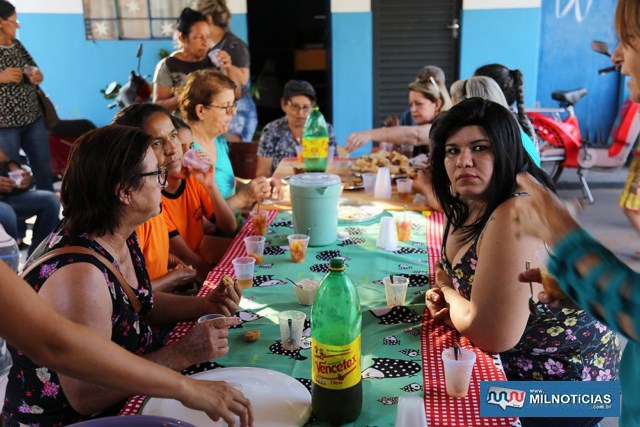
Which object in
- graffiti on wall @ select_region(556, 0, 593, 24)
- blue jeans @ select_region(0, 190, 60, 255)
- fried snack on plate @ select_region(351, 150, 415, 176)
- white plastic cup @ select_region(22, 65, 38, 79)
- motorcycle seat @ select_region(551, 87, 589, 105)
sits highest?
graffiti on wall @ select_region(556, 0, 593, 24)

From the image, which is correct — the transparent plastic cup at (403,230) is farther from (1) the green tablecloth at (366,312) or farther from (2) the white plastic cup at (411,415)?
(2) the white plastic cup at (411,415)

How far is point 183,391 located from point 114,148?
2.67 feet

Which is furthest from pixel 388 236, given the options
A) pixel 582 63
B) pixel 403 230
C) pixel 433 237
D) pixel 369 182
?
pixel 582 63

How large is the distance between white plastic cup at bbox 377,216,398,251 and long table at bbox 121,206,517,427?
4cm

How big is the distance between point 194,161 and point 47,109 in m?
2.86

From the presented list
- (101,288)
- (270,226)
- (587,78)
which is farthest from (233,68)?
(587,78)

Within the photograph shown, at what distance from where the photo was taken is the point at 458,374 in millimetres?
1593

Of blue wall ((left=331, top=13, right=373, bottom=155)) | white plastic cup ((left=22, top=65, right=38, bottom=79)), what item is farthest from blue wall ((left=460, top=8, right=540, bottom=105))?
white plastic cup ((left=22, top=65, right=38, bottom=79))

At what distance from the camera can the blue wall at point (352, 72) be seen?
7.33 metres

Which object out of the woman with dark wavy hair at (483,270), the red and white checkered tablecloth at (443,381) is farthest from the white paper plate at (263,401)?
the woman with dark wavy hair at (483,270)

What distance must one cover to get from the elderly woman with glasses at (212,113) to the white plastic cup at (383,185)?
1.90 ft

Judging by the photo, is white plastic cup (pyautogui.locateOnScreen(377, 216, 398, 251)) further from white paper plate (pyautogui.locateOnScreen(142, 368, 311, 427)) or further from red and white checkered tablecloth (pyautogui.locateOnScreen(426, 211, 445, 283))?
white paper plate (pyautogui.locateOnScreen(142, 368, 311, 427))

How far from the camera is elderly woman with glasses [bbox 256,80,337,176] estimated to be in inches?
187

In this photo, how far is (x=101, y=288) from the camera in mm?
1621
